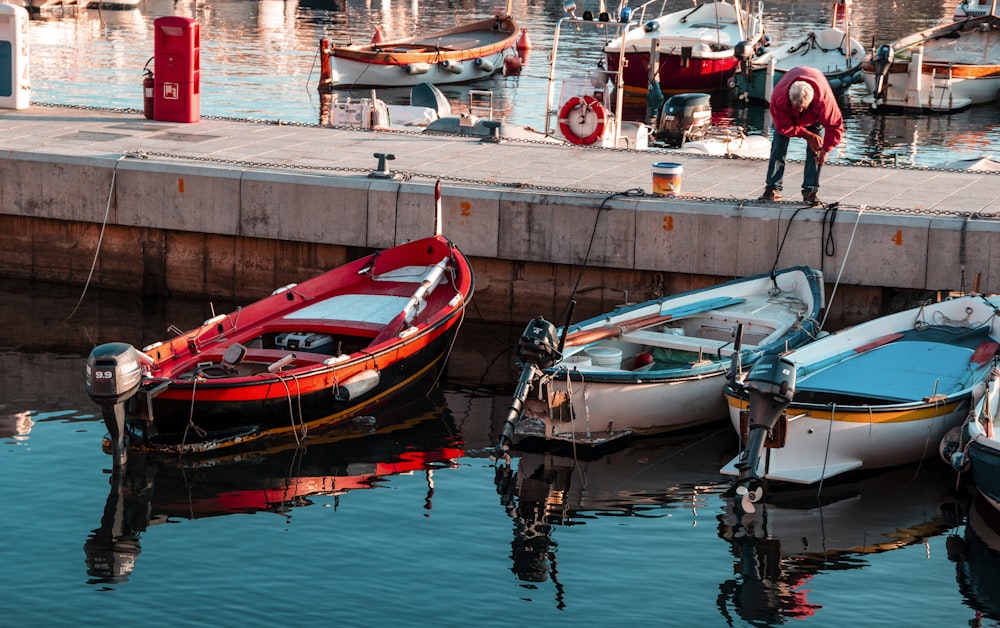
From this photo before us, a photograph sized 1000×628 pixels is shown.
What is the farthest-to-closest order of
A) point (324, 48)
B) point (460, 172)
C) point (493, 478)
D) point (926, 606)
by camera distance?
point (324, 48) < point (460, 172) < point (493, 478) < point (926, 606)

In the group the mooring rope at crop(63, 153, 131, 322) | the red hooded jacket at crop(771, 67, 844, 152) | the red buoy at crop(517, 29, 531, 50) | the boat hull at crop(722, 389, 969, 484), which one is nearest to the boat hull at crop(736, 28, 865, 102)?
the red buoy at crop(517, 29, 531, 50)

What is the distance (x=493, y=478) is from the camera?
13.2 meters

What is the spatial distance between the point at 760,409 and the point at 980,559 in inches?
78.7

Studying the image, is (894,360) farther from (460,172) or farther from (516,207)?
(460,172)

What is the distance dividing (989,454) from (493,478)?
13.5 ft

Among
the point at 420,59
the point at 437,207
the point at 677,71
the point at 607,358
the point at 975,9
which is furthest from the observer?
the point at 975,9

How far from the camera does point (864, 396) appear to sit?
13.2 meters

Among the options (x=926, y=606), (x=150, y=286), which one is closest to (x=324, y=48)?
(x=150, y=286)

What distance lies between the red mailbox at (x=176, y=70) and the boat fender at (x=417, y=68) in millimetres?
20022

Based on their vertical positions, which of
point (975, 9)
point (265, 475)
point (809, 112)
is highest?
point (975, 9)

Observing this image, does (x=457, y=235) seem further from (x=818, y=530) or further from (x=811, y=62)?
(x=811, y=62)

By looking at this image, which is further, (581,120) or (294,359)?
(581,120)

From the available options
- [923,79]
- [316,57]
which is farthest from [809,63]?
[316,57]

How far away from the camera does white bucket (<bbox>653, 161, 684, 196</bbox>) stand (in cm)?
1647
